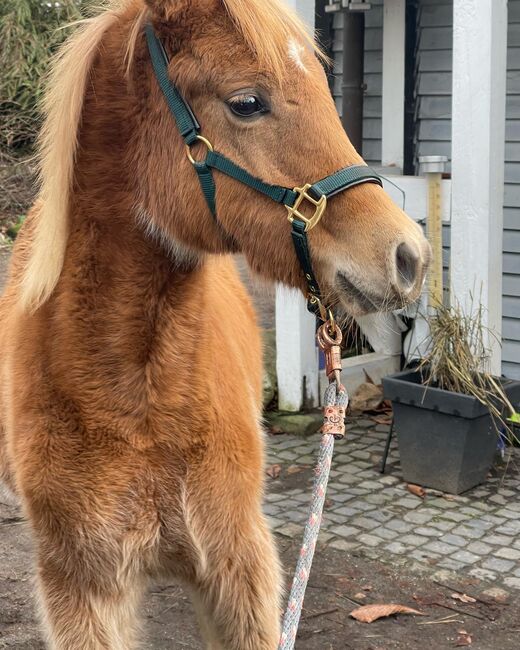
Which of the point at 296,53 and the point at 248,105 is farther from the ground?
the point at 296,53

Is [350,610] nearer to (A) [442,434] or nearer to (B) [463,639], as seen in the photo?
(B) [463,639]

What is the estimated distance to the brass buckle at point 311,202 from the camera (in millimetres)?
1997

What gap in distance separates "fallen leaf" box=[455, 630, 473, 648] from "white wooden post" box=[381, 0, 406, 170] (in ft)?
12.5

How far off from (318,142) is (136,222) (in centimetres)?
52

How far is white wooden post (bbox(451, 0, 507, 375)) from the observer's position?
4.56 meters

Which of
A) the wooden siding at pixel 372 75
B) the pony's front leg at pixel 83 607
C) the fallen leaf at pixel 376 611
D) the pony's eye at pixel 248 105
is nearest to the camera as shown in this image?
the pony's eye at pixel 248 105

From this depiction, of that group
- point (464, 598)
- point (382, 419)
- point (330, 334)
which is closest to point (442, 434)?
point (464, 598)

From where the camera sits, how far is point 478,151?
4.63 meters

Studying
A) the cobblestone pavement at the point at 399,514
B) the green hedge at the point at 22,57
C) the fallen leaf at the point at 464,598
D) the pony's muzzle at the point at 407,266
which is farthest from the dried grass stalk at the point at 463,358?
the green hedge at the point at 22,57

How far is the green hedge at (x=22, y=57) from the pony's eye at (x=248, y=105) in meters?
9.28

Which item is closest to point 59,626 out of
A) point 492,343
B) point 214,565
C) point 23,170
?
point 214,565

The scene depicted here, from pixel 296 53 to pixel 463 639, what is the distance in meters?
2.28

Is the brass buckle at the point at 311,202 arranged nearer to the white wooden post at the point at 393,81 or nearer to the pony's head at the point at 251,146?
the pony's head at the point at 251,146

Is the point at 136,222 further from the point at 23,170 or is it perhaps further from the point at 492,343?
the point at 23,170
